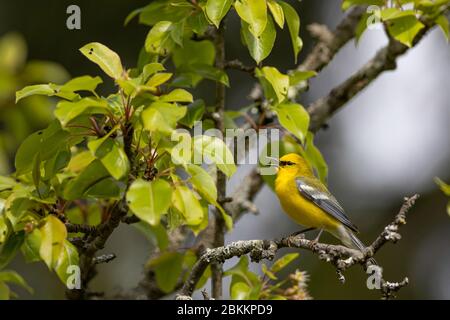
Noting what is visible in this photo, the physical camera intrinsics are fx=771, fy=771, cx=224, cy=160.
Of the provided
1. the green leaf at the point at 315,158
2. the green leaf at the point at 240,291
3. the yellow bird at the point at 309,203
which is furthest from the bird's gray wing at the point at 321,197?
the green leaf at the point at 240,291

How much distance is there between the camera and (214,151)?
109 inches

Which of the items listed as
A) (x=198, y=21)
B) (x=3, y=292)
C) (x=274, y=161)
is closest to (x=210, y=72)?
(x=198, y=21)

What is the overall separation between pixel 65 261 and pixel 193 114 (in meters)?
0.99

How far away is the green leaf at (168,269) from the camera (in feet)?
13.2

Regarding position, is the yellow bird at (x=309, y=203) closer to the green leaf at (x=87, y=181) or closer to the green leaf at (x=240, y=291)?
the green leaf at (x=240, y=291)

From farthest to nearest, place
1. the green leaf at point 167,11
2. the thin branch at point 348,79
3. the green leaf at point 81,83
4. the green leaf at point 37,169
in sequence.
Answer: the thin branch at point 348,79 → the green leaf at point 167,11 → the green leaf at point 37,169 → the green leaf at point 81,83

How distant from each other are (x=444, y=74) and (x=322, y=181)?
3711 millimetres

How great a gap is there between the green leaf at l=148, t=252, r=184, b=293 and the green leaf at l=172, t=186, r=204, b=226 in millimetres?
1370

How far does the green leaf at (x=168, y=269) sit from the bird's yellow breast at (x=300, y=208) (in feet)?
2.07

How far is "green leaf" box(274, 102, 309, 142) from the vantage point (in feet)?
10.7

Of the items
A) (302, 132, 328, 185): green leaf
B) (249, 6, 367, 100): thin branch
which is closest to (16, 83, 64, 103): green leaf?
(302, 132, 328, 185): green leaf

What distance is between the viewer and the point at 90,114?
108 inches
